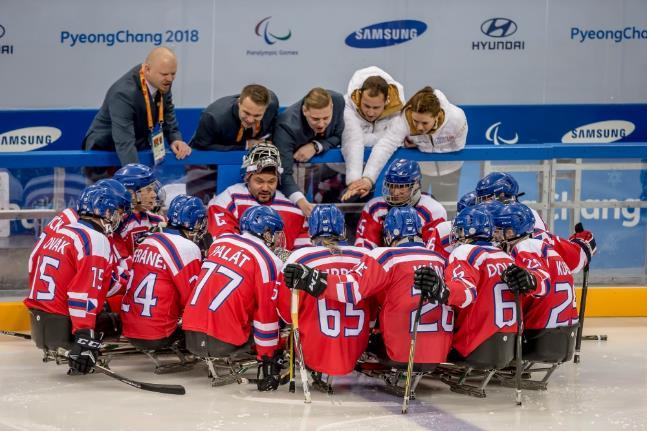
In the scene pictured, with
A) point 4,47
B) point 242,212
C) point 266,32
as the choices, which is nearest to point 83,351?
point 242,212

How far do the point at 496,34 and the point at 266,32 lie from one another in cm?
224

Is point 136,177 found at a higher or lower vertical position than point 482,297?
→ higher

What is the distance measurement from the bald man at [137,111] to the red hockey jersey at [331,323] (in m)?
1.84

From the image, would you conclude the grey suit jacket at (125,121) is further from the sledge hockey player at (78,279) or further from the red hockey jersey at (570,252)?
the red hockey jersey at (570,252)

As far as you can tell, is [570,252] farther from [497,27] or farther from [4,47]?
[4,47]

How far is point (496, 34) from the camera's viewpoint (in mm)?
12250

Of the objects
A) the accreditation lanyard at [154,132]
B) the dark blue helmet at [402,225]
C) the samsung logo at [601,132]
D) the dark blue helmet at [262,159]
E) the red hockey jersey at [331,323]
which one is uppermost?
the samsung logo at [601,132]

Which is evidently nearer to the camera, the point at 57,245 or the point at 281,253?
the point at 57,245

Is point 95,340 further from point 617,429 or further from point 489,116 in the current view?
point 489,116

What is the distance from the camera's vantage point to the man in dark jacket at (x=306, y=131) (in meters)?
7.86

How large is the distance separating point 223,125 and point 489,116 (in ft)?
15.6

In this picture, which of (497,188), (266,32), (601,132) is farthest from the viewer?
(601,132)

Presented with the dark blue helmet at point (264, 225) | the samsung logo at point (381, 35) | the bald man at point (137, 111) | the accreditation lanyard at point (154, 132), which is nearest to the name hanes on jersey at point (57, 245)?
the dark blue helmet at point (264, 225)

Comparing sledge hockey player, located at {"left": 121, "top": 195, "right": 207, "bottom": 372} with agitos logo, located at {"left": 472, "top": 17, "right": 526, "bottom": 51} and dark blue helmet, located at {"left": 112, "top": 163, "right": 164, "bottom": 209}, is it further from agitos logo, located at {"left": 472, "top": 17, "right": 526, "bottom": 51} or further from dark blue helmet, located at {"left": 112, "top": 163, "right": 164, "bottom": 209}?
agitos logo, located at {"left": 472, "top": 17, "right": 526, "bottom": 51}
